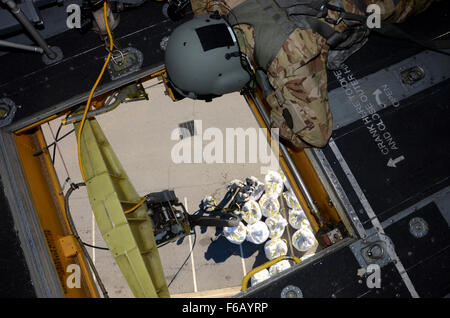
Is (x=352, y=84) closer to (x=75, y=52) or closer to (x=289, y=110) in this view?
(x=289, y=110)

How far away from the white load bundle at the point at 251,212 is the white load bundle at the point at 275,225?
0.63ft

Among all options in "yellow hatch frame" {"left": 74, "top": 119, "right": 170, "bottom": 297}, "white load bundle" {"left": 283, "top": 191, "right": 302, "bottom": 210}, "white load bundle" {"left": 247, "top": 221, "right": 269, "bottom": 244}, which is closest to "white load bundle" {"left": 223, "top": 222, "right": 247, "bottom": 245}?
"white load bundle" {"left": 247, "top": 221, "right": 269, "bottom": 244}

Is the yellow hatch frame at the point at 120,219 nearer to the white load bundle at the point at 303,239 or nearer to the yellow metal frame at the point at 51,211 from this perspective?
the yellow metal frame at the point at 51,211

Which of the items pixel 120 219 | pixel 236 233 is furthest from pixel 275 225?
pixel 120 219

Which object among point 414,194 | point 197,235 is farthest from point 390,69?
point 197,235

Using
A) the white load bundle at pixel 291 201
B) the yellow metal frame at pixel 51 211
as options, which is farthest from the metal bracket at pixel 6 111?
the white load bundle at pixel 291 201

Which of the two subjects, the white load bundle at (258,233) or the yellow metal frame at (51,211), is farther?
the white load bundle at (258,233)

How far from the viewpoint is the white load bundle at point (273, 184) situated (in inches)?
210

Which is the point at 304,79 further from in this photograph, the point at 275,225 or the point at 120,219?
the point at 275,225

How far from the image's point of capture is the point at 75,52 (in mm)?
3445

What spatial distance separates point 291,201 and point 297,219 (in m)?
0.30

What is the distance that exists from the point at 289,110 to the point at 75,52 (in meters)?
2.32

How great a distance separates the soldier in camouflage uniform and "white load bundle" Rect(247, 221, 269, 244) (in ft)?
7.26

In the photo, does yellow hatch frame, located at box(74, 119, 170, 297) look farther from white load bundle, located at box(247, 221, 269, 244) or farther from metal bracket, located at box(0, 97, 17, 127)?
white load bundle, located at box(247, 221, 269, 244)
